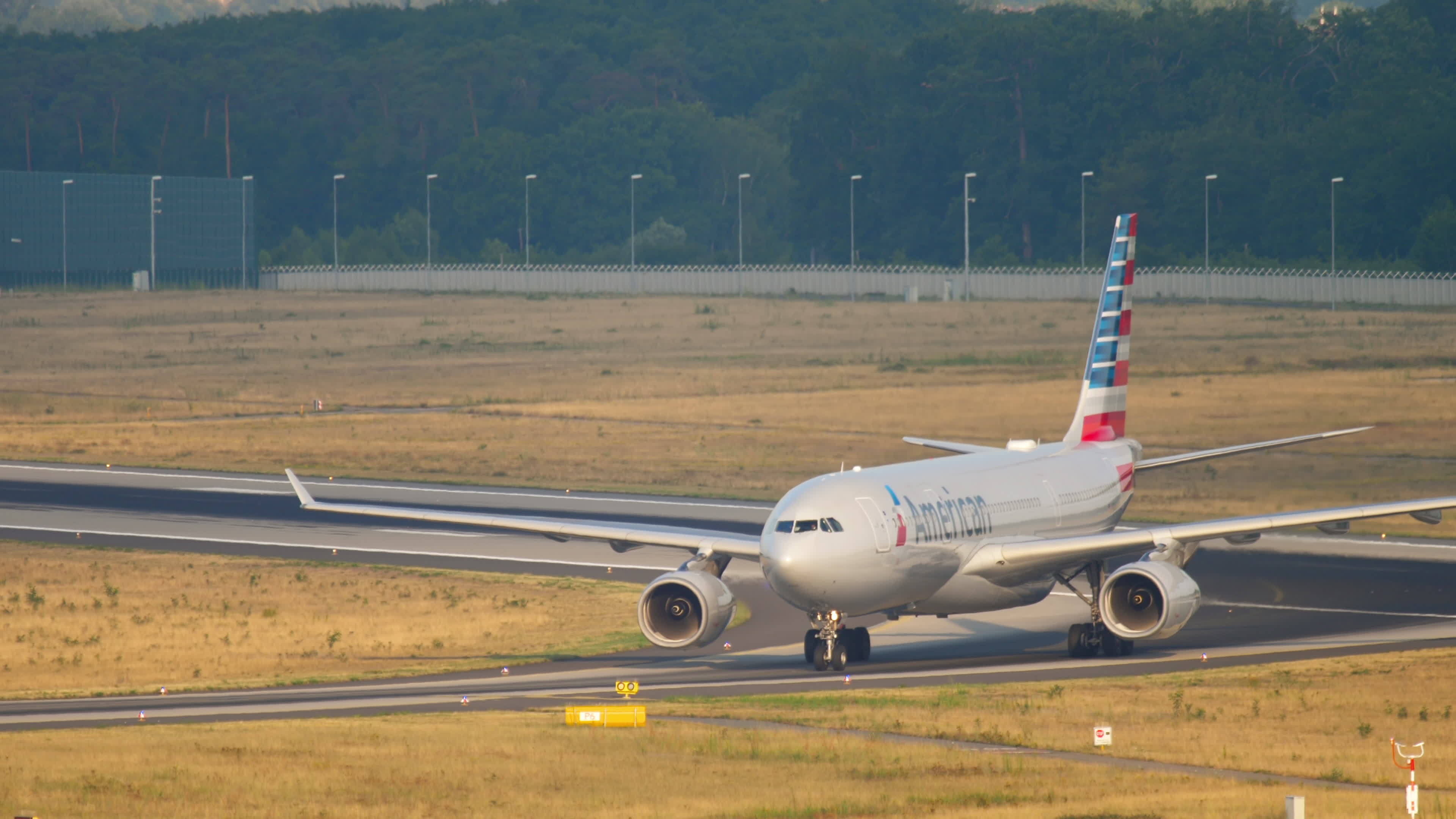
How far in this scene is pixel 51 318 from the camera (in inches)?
6555

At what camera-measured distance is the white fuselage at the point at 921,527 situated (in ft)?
124

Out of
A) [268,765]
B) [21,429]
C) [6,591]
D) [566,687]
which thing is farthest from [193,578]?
[21,429]

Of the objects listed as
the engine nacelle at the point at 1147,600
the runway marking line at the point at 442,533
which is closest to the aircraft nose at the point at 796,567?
the engine nacelle at the point at 1147,600

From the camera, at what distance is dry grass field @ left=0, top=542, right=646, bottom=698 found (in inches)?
1661

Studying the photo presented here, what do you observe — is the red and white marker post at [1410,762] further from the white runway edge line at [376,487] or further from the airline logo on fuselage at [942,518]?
the white runway edge line at [376,487]

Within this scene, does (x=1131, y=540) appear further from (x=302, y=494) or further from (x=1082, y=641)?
(x=302, y=494)

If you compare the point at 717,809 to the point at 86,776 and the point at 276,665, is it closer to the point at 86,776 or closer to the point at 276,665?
the point at 86,776

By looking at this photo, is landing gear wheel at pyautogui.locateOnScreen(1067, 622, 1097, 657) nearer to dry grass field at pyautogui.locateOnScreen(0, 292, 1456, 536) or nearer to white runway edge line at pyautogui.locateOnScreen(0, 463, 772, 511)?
dry grass field at pyautogui.locateOnScreen(0, 292, 1456, 536)

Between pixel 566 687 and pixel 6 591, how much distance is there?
22372 millimetres

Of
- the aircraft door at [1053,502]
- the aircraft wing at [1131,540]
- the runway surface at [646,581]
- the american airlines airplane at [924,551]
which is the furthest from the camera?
the aircraft door at [1053,502]

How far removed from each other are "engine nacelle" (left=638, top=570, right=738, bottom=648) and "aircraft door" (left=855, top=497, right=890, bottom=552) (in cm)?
369

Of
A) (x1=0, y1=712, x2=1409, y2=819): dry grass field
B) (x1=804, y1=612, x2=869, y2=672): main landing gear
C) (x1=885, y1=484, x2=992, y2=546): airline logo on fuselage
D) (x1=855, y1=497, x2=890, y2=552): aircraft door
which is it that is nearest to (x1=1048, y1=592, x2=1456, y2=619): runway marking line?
(x1=885, y1=484, x2=992, y2=546): airline logo on fuselage

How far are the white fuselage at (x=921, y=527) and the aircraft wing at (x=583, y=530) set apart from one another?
1843 mm

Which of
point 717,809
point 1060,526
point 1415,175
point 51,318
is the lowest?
point 717,809
